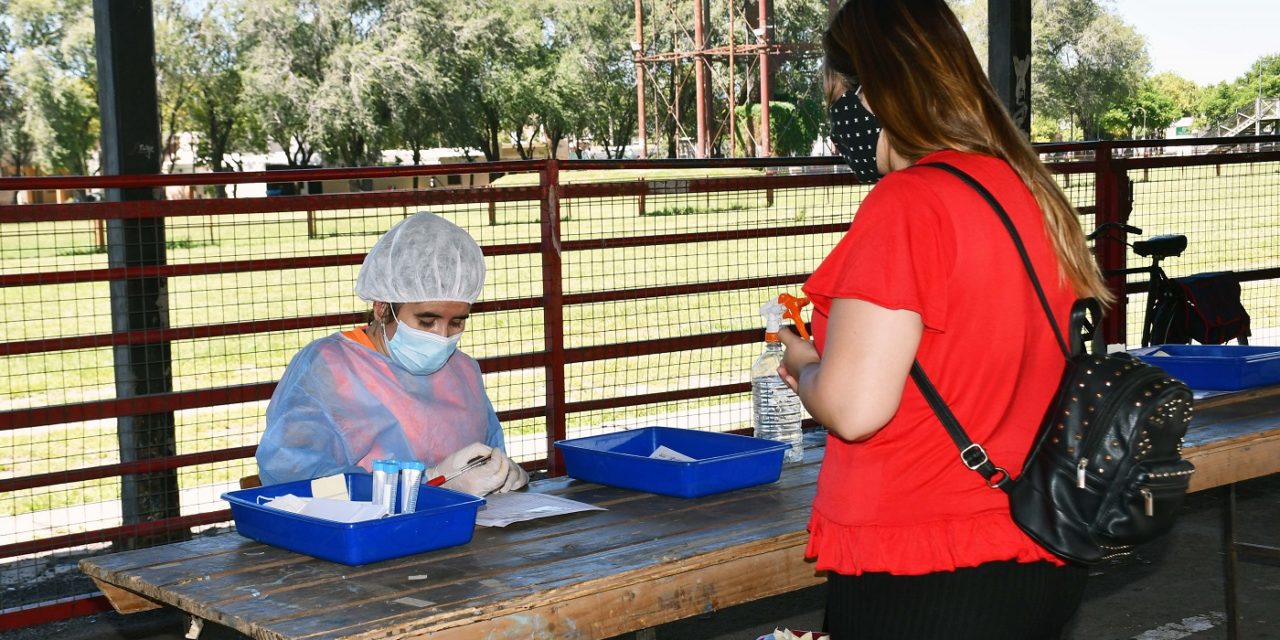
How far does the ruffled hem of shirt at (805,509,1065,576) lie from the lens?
Answer: 6.55 ft

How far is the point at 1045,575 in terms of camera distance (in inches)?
80.8

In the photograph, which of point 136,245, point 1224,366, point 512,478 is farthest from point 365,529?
point 136,245

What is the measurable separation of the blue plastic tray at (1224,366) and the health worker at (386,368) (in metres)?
2.12

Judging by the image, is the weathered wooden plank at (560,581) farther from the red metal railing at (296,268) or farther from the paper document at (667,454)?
the red metal railing at (296,268)

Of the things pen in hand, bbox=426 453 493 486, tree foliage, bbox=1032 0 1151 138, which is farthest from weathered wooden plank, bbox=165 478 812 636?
tree foliage, bbox=1032 0 1151 138

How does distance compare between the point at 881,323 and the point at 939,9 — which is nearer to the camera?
the point at 881,323

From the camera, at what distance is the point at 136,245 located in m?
5.21

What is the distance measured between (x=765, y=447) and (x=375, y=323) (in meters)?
1.05

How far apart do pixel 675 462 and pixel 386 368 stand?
866 mm

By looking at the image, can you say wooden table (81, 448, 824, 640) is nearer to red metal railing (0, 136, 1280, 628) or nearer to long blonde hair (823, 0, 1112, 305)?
long blonde hair (823, 0, 1112, 305)

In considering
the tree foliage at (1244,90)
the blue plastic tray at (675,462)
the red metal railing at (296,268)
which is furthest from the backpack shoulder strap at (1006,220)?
the tree foliage at (1244,90)

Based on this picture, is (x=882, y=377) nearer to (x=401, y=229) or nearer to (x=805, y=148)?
(x=401, y=229)

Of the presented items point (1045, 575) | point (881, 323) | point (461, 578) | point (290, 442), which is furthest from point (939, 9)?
point (290, 442)

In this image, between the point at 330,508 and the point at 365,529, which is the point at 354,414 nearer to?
the point at 330,508
